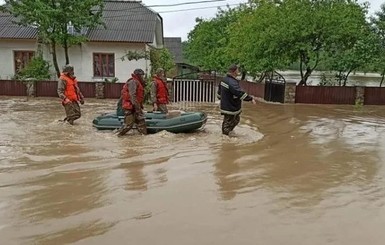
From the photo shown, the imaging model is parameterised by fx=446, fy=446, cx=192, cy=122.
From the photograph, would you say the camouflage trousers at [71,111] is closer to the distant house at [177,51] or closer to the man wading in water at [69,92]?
the man wading in water at [69,92]

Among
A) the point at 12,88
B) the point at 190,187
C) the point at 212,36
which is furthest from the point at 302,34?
the point at 212,36

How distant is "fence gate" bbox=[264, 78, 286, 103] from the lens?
750 inches

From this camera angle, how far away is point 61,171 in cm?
653

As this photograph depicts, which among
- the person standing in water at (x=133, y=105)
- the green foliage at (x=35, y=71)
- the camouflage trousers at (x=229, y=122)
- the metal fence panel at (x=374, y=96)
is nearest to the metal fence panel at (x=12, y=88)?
the green foliage at (x=35, y=71)

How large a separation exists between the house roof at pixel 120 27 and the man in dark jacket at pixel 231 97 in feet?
45.5

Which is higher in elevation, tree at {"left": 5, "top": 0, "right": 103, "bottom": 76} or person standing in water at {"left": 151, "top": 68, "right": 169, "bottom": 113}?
tree at {"left": 5, "top": 0, "right": 103, "bottom": 76}

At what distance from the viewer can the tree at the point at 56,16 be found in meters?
19.6

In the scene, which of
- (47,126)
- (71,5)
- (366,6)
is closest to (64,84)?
(47,126)

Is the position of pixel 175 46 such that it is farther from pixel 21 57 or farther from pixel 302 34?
pixel 302 34

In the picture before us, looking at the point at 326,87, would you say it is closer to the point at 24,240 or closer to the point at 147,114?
the point at 147,114

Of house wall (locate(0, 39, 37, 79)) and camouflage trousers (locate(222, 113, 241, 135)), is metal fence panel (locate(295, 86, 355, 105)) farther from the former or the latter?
house wall (locate(0, 39, 37, 79))

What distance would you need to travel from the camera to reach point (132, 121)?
9.52m

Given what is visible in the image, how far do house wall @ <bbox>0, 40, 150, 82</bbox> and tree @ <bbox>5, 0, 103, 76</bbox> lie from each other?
1.70 m

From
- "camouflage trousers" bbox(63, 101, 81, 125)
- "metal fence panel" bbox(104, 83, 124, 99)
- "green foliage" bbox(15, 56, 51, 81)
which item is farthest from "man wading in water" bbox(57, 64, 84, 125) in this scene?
"green foliage" bbox(15, 56, 51, 81)
